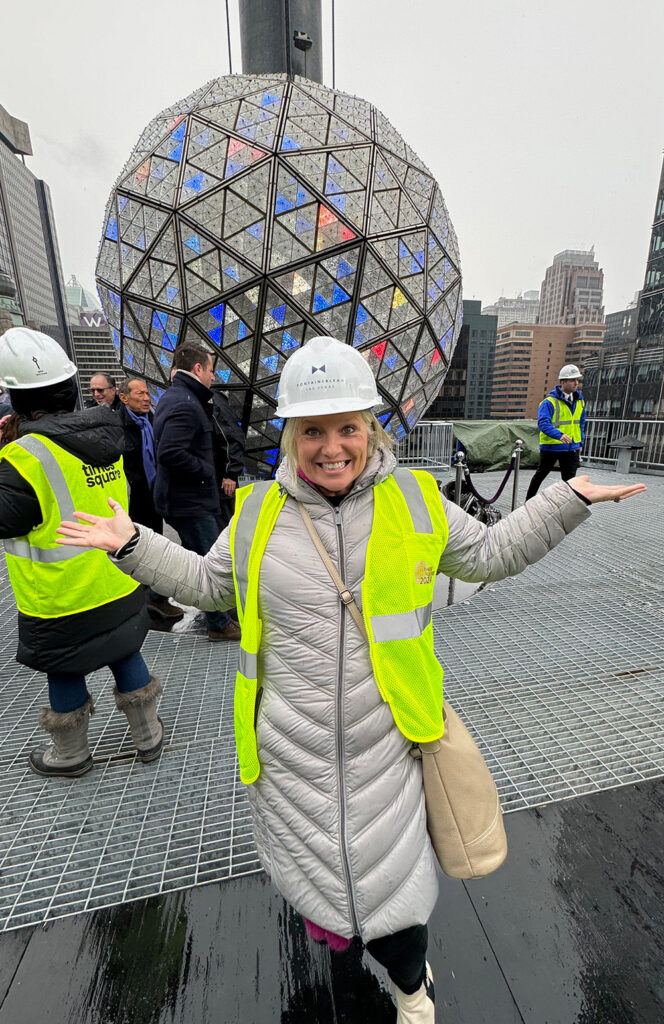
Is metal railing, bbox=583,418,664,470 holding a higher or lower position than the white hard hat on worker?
lower

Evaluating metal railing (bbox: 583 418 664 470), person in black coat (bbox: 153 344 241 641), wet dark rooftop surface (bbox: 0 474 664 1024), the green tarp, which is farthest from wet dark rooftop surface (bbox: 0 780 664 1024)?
metal railing (bbox: 583 418 664 470)

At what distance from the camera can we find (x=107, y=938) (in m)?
1.61

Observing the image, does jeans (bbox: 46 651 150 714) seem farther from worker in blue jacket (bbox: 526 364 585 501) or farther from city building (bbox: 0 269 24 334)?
city building (bbox: 0 269 24 334)

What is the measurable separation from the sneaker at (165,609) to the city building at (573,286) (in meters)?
175

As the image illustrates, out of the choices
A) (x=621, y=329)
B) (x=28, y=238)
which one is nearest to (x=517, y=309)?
(x=621, y=329)

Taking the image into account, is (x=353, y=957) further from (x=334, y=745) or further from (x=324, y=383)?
(x=324, y=383)

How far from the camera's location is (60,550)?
1.92 meters

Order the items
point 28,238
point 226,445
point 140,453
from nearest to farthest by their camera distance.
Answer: point 226,445, point 140,453, point 28,238

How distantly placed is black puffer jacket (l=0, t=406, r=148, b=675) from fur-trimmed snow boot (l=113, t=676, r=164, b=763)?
259mm

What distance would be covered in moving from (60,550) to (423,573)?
1.51 meters

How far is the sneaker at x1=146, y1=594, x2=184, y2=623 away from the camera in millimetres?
4031

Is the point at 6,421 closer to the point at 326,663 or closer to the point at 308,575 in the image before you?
the point at 308,575

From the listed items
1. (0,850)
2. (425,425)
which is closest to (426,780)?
(0,850)

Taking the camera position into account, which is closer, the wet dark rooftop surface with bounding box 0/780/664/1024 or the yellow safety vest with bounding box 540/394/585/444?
the wet dark rooftop surface with bounding box 0/780/664/1024
